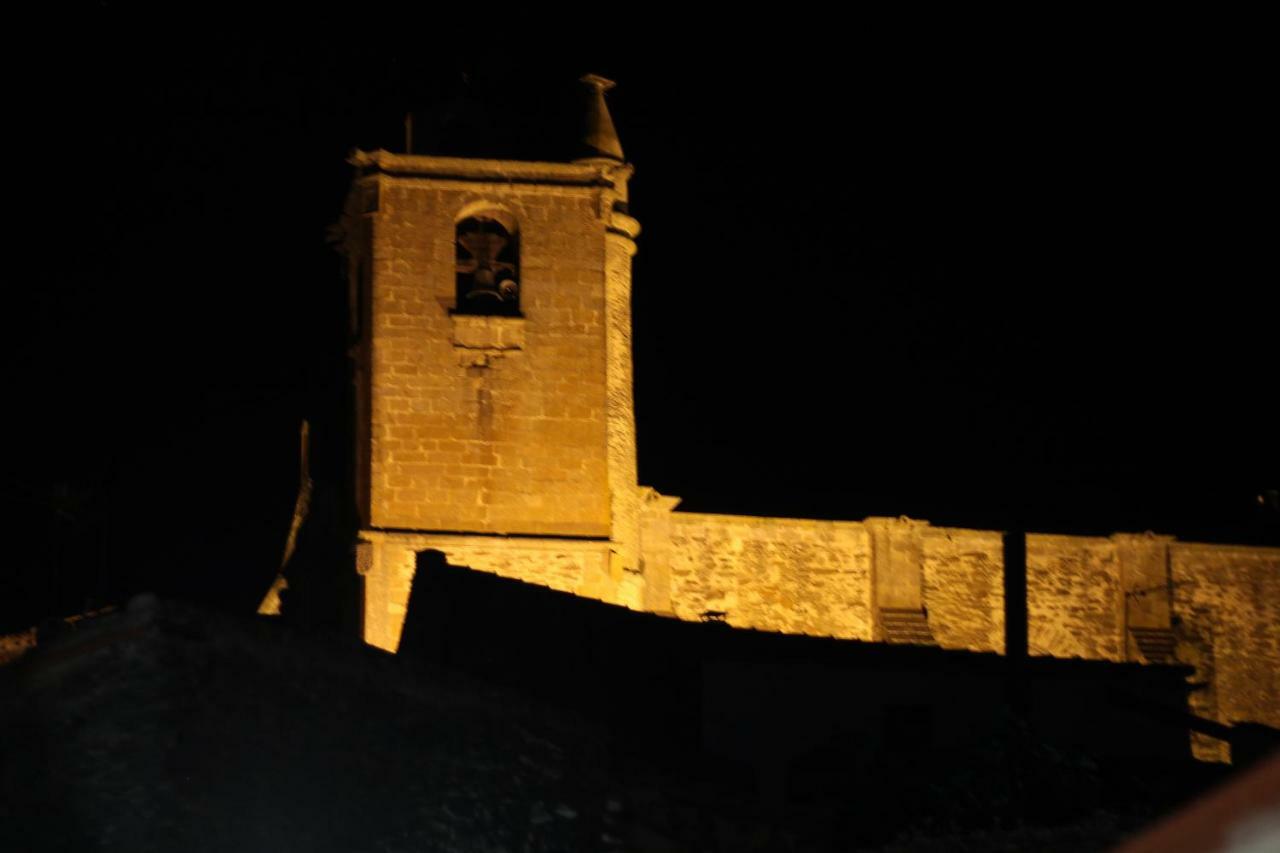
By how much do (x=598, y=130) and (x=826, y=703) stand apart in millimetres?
9030

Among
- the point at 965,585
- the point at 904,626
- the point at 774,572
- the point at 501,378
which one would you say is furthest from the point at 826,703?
the point at 965,585

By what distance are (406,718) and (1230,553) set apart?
1989 centimetres

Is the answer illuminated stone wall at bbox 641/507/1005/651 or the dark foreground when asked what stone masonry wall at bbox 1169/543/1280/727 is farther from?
the dark foreground

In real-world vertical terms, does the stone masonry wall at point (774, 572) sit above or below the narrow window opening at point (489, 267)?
below

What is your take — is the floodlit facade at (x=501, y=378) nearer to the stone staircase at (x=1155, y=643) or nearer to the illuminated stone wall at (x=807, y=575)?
the illuminated stone wall at (x=807, y=575)

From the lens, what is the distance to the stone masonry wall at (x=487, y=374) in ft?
66.0

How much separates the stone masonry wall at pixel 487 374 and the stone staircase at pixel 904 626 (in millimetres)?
5242

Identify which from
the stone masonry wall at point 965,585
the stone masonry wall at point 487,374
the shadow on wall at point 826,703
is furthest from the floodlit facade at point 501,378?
the shadow on wall at point 826,703

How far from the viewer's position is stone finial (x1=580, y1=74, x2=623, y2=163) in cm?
2111

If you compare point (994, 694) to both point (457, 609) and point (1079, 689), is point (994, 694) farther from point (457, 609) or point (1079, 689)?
point (457, 609)

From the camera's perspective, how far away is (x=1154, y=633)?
83.3 feet

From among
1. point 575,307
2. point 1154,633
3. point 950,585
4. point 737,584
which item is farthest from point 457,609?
point 1154,633

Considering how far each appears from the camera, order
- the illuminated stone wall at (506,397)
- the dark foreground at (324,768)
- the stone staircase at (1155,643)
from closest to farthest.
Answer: the dark foreground at (324,768)
the illuminated stone wall at (506,397)
the stone staircase at (1155,643)

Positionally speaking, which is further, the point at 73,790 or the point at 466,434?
the point at 466,434
